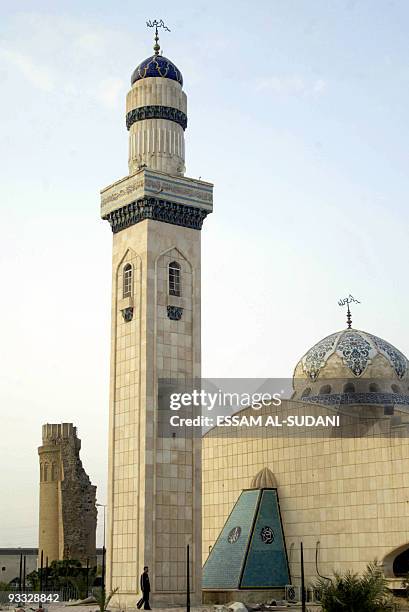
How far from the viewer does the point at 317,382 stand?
39.4 meters

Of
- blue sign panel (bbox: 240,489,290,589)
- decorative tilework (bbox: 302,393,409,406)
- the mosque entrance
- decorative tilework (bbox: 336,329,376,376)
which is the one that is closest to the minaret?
blue sign panel (bbox: 240,489,290,589)

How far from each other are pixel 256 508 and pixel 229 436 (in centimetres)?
441

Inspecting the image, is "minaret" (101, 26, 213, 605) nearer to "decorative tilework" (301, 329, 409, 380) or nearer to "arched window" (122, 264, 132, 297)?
"arched window" (122, 264, 132, 297)

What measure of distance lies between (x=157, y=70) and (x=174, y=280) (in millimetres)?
7339

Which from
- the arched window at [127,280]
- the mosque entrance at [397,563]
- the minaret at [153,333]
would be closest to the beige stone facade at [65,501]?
the minaret at [153,333]

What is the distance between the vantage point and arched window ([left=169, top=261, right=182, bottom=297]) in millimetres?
29000

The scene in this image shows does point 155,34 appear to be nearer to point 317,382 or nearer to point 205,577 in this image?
point 317,382

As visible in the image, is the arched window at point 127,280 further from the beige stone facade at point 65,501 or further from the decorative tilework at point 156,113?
the beige stone facade at point 65,501

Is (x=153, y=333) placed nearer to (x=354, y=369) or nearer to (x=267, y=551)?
(x=267, y=551)

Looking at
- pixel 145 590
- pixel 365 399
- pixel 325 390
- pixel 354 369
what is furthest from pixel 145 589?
pixel 354 369

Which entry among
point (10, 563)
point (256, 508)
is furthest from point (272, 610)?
point (10, 563)

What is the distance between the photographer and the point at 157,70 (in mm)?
30469

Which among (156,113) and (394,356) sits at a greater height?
(156,113)

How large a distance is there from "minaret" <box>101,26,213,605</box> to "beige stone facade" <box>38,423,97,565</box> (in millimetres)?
20885
